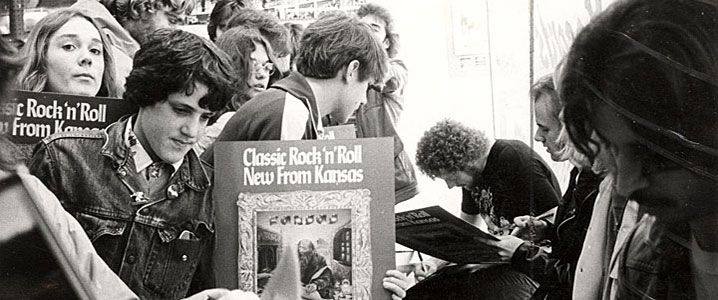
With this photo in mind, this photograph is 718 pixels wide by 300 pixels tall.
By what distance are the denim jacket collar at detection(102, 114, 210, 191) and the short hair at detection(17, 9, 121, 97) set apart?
0.08m

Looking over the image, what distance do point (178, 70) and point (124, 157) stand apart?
24cm

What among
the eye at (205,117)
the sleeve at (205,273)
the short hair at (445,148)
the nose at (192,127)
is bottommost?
the sleeve at (205,273)

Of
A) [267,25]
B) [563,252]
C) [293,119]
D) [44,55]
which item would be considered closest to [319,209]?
[293,119]

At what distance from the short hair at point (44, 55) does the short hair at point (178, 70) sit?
0.16 feet

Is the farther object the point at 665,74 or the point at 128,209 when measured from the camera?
the point at 128,209

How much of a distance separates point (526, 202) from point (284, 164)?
56 centimetres

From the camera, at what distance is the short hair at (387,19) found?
7.57 feet

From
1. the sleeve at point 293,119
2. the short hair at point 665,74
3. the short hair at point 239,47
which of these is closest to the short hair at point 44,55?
A: the short hair at point 239,47

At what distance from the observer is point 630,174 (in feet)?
7.36

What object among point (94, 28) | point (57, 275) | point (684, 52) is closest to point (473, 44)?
point (684, 52)

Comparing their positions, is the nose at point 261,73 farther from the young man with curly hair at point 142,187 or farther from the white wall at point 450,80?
the white wall at point 450,80

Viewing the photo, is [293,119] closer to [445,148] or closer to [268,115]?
[268,115]

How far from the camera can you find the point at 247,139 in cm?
233

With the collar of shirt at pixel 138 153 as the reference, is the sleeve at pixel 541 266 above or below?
below
